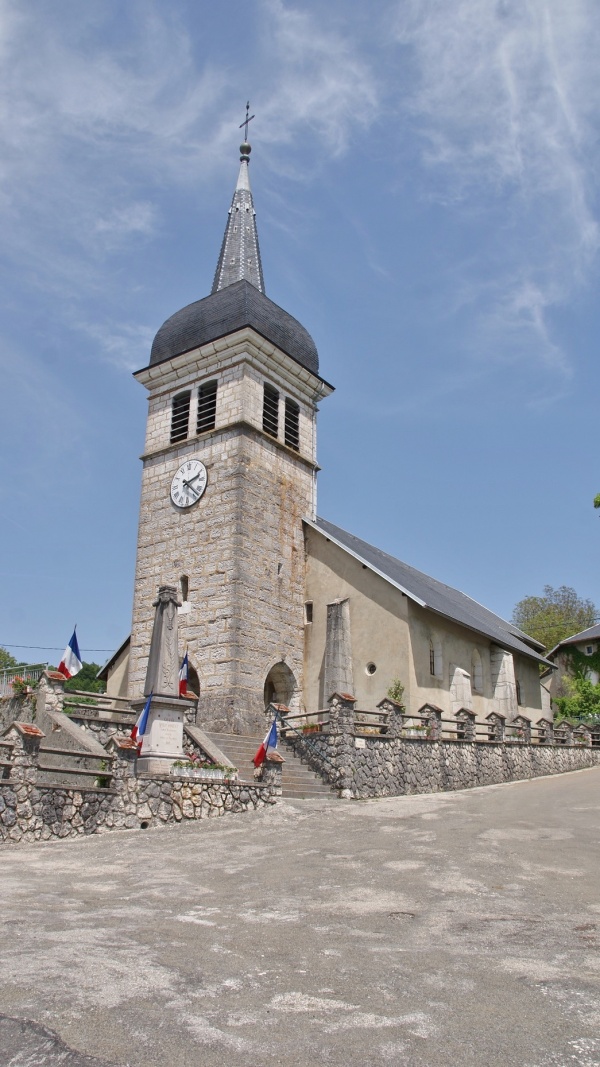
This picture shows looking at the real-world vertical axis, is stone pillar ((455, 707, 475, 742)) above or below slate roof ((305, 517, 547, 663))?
below

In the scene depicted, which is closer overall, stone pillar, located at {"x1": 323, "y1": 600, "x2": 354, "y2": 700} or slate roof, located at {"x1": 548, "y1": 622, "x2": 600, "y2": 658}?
stone pillar, located at {"x1": 323, "y1": 600, "x2": 354, "y2": 700}

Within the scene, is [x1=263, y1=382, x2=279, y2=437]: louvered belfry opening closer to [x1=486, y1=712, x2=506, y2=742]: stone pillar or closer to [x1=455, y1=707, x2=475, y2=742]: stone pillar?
[x1=455, y1=707, x2=475, y2=742]: stone pillar

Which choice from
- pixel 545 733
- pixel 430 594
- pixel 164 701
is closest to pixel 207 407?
pixel 430 594

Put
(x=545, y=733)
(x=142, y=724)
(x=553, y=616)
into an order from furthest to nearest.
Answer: (x=553, y=616)
(x=545, y=733)
(x=142, y=724)

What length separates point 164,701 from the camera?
15969 mm

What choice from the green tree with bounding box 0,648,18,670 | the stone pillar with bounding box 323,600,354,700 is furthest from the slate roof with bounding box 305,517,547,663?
the green tree with bounding box 0,648,18,670

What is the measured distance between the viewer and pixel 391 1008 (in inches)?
180

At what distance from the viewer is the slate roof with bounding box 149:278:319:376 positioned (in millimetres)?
25766

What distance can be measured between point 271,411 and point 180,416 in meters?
3.14

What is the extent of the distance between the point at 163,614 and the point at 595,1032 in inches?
531

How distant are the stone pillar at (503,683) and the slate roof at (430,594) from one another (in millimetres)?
482

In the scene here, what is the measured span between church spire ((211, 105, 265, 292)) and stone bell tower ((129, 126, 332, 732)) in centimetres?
12

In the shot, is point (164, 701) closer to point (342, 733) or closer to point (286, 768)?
point (286, 768)

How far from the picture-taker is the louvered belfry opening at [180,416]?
26.4 m
